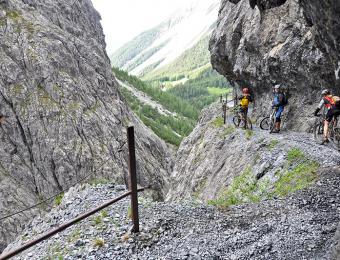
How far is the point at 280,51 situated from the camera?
3172 cm

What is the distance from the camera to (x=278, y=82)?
110ft

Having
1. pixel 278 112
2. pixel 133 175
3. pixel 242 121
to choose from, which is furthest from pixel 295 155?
pixel 242 121

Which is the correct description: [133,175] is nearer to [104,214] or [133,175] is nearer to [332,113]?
[104,214]

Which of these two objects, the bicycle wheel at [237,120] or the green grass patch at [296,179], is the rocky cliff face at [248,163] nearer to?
the green grass patch at [296,179]

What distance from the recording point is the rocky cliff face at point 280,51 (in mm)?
25766

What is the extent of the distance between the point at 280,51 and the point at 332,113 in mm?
12835

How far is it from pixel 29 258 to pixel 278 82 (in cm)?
2655

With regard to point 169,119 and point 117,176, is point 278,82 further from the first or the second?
point 169,119

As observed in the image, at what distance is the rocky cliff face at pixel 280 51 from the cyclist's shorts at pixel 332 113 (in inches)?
72.3

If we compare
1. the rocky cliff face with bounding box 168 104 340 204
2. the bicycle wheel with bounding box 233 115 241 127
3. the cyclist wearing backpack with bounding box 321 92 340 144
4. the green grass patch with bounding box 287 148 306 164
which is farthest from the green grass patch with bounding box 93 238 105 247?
the bicycle wheel with bounding box 233 115 241 127

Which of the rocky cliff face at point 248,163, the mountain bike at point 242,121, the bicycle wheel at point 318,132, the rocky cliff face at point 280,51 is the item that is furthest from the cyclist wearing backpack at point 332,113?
the mountain bike at point 242,121

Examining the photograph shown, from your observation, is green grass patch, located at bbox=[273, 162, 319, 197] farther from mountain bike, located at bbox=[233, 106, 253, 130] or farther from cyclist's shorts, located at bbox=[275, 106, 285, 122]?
mountain bike, located at bbox=[233, 106, 253, 130]

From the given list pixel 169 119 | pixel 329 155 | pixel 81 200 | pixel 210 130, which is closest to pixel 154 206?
pixel 81 200

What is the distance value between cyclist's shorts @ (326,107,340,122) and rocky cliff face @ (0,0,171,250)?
5316 cm
